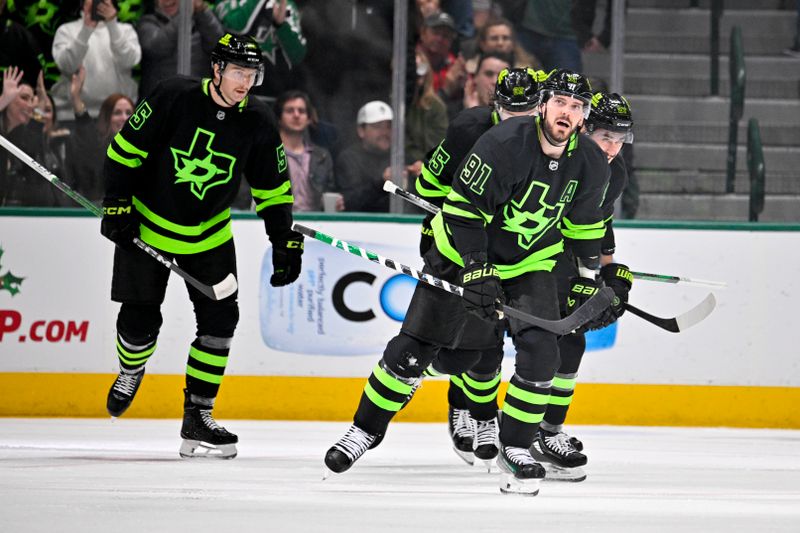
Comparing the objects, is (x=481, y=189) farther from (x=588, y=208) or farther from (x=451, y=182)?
(x=451, y=182)

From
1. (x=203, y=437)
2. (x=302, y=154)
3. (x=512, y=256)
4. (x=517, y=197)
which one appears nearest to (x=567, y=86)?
(x=517, y=197)

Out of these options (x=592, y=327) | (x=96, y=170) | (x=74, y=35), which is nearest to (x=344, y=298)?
(x=96, y=170)

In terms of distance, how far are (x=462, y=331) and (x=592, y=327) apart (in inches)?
15.9

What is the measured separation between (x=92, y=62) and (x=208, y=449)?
7.11ft

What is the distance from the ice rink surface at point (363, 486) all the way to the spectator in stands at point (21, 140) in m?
0.96

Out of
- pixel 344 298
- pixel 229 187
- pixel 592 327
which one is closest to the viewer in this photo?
pixel 592 327

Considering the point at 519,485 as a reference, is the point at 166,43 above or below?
above

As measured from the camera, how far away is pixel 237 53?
4.46 m

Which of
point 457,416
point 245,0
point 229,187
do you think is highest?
point 245,0

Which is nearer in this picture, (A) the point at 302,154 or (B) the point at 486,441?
(B) the point at 486,441

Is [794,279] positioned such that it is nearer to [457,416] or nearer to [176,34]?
[457,416]

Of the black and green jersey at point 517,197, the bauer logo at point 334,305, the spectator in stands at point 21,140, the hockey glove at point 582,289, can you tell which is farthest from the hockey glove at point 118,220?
the spectator in stands at point 21,140

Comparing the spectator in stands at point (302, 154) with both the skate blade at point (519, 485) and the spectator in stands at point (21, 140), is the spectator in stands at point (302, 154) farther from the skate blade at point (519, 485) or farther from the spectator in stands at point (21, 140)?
the skate blade at point (519, 485)

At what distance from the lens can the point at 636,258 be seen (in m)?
6.09
